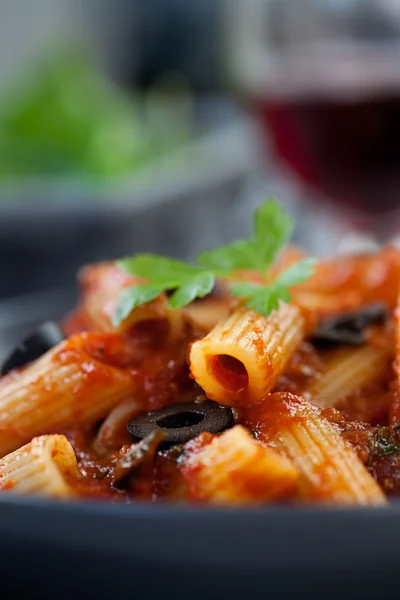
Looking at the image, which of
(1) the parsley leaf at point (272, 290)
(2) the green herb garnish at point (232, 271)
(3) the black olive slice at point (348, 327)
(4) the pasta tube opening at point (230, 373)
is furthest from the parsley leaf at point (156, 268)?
(3) the black olive slice at point (348, 327)

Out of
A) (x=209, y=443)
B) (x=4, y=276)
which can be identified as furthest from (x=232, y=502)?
(x=4, y=276)

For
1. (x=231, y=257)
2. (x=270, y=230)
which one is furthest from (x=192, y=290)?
(x=270, y=230)

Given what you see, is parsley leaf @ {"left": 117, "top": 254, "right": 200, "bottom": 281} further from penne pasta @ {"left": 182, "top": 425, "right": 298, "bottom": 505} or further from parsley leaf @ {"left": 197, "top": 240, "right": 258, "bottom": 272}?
penne pasta @ {"left": 182, "top": 425, "right": 298, "bottom": 505}

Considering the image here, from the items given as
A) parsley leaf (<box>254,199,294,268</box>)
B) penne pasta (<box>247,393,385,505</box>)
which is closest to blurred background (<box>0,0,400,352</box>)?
parsley leaf (<box>254,199,294,268</box>)

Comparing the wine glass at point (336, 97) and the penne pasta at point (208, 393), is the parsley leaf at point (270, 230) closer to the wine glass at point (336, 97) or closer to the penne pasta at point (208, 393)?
the penne pasta at point (208, 393)

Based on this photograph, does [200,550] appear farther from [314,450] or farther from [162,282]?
[162,282]

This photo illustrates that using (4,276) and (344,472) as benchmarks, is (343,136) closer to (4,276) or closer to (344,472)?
(4,276)
